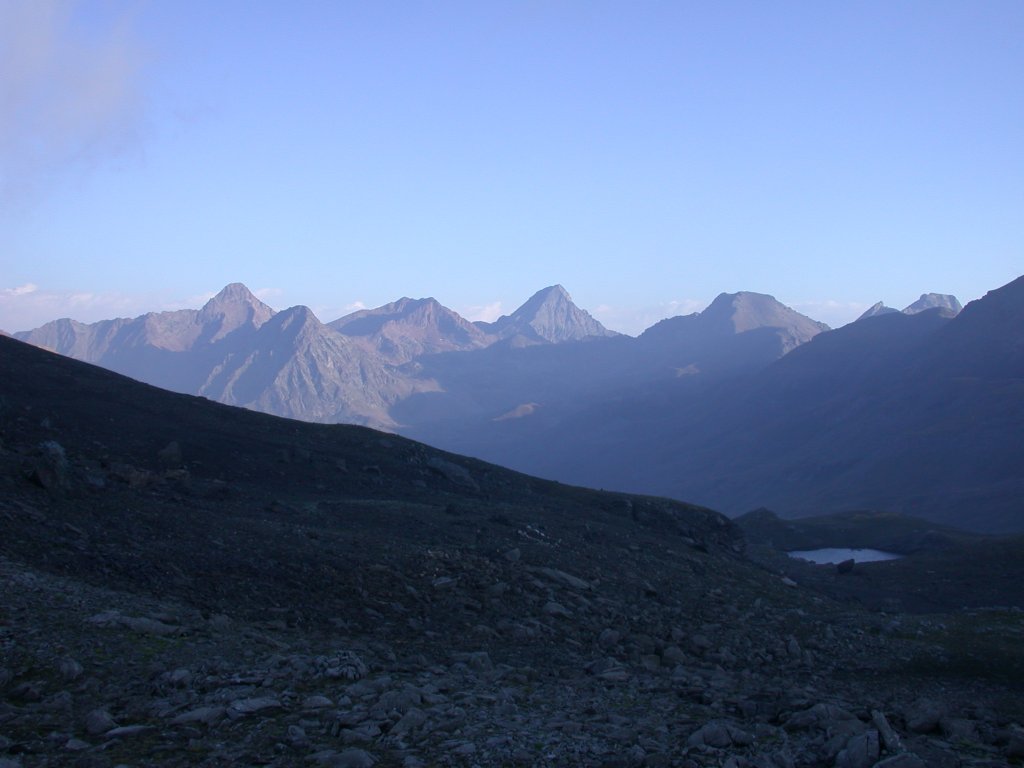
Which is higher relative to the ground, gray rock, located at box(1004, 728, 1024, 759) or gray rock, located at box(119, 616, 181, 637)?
gray rock, located at box(119, 616, 181, 637)

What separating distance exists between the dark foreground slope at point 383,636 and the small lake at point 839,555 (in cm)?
6454

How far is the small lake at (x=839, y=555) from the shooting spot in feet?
324

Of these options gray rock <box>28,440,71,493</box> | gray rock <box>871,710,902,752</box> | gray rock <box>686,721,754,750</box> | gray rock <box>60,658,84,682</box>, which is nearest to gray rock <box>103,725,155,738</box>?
gray rock <box>60,658,84,682</box>

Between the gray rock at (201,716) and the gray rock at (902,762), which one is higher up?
the gray rock at (902,762)

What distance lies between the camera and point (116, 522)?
21594mm

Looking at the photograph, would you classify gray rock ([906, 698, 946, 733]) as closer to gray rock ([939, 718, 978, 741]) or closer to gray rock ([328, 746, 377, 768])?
gray rock ([939, 718, 978, 741])

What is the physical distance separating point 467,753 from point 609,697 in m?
4.25

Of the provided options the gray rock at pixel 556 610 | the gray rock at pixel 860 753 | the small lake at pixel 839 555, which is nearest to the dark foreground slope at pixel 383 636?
the gray rock at pixel 860 753

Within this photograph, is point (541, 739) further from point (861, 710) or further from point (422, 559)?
point (422, 559)

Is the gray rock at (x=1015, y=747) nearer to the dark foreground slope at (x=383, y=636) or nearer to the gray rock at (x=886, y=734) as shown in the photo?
the dark foreground slope at (x=383, y=636)

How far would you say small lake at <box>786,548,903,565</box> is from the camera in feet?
324

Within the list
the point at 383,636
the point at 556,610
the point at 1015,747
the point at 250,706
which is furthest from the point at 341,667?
the point at 1015,747

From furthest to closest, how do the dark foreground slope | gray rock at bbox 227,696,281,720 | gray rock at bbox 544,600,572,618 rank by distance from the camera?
gray rock at bbox 544,600,572,618 → gray rock at bbox 227,696,281,720 → the dark foreground slope

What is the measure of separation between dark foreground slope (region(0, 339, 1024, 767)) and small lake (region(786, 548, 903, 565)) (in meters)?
64.5
